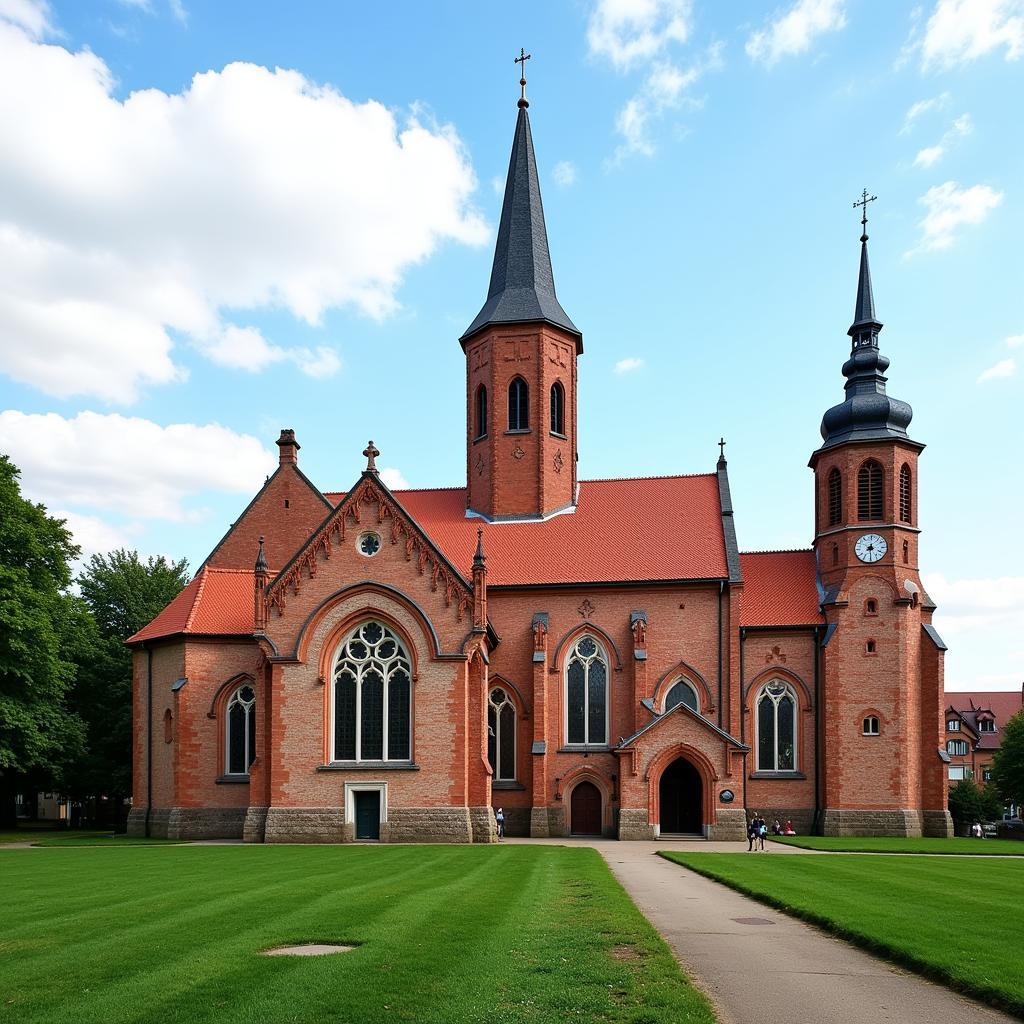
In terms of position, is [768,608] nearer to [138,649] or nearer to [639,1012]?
[138,649]

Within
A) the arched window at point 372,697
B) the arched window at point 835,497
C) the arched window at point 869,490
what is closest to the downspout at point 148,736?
the arched window at point 372,697

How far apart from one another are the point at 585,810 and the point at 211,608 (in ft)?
58.9

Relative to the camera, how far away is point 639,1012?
10031mm

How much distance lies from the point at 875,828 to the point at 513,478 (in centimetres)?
2187

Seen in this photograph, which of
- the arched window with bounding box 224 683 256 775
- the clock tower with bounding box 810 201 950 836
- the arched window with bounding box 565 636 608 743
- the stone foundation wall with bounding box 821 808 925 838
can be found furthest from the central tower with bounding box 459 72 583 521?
the stone foundation wall with bounding box 821 808 925 838

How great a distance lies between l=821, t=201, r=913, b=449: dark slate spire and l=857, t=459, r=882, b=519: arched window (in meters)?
1.44

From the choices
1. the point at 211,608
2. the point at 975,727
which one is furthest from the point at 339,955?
the point at 975,727

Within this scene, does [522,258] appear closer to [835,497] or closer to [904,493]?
[835,497]

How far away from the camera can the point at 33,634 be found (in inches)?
1645

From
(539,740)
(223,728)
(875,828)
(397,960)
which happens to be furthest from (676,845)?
(397,960)

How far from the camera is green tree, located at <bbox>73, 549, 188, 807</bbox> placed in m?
51.2

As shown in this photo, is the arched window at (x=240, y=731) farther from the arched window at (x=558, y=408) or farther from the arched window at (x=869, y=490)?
the arched window at (x=869, y=490)

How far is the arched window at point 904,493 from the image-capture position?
151ft

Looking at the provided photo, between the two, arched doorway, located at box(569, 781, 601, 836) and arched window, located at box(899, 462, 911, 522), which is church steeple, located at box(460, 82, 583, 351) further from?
arched doorway, located at box(569, 781, 601, 836)
